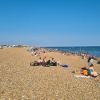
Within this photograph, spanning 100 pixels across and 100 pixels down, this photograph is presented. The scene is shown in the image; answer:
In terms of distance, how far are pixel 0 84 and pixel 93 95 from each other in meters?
4.48

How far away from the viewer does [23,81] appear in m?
14.0

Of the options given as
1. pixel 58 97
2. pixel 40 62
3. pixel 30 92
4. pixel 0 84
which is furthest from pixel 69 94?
pixel 40 62

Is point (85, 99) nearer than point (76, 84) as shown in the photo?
Yes

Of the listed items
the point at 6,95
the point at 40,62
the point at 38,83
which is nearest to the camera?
the point at 6,95

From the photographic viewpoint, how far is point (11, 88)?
11.8 meters

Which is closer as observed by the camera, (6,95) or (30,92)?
(6,95)

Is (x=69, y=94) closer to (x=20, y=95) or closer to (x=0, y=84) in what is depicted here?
(x=20, y=95)

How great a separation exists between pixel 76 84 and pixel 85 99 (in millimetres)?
3349

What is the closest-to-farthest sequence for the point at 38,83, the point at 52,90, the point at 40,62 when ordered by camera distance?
the point at 52,90 < the point at 38,83 < the point at 40,62

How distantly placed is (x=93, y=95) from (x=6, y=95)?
12.7ft

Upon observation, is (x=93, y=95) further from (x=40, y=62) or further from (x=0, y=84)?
(x=40, y=62)

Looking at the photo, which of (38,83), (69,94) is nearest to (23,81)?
(38,83)

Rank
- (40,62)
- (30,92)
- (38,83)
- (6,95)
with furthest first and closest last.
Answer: (40,62)
(38,83)
(30,92)
(6,95)

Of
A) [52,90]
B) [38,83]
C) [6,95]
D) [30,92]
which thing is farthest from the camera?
[38,83]
